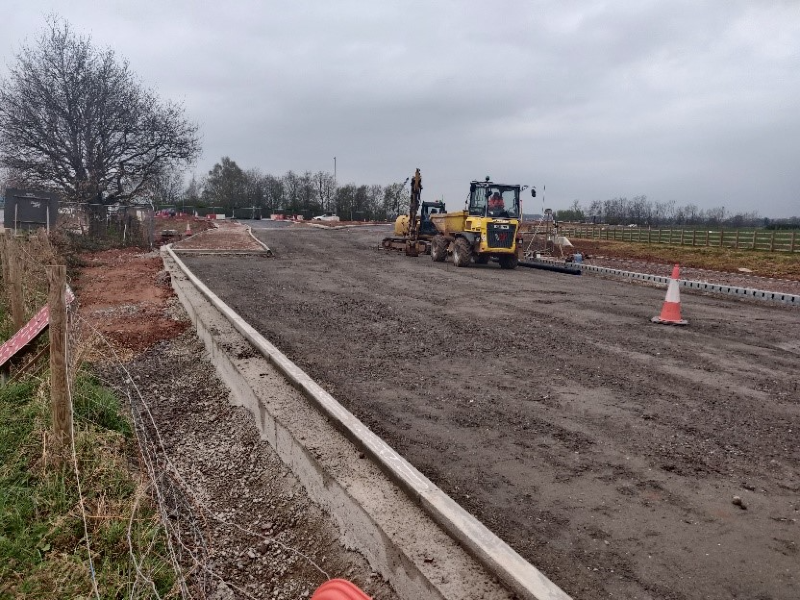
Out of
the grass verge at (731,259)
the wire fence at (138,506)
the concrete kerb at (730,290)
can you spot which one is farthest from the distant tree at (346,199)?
the wire fence at (138,506)

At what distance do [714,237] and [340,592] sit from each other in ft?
119

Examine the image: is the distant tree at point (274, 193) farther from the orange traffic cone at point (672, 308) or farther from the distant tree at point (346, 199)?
the orange traffic cone at point (672, 308)

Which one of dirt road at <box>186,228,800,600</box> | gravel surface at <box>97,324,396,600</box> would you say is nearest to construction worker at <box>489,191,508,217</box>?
dirt road at <box>186,228,800,600</box>

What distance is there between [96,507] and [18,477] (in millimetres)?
820

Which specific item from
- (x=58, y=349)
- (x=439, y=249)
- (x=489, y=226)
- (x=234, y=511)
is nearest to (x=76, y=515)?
→ (x=234, y=511)

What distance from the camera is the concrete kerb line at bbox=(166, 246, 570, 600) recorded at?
251cm

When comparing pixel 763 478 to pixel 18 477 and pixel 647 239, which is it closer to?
pixel 18 477

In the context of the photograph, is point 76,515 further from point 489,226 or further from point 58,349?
point 489,226

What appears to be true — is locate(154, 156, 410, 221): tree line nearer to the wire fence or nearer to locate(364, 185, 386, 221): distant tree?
locate(364, 185, 386, 221): distant tree

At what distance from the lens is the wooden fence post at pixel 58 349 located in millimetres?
3910

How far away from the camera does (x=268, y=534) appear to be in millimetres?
3619

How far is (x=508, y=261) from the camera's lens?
18.3 m

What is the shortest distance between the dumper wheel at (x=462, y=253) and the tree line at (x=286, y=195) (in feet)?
189

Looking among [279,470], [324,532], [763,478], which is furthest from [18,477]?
[763,478]
